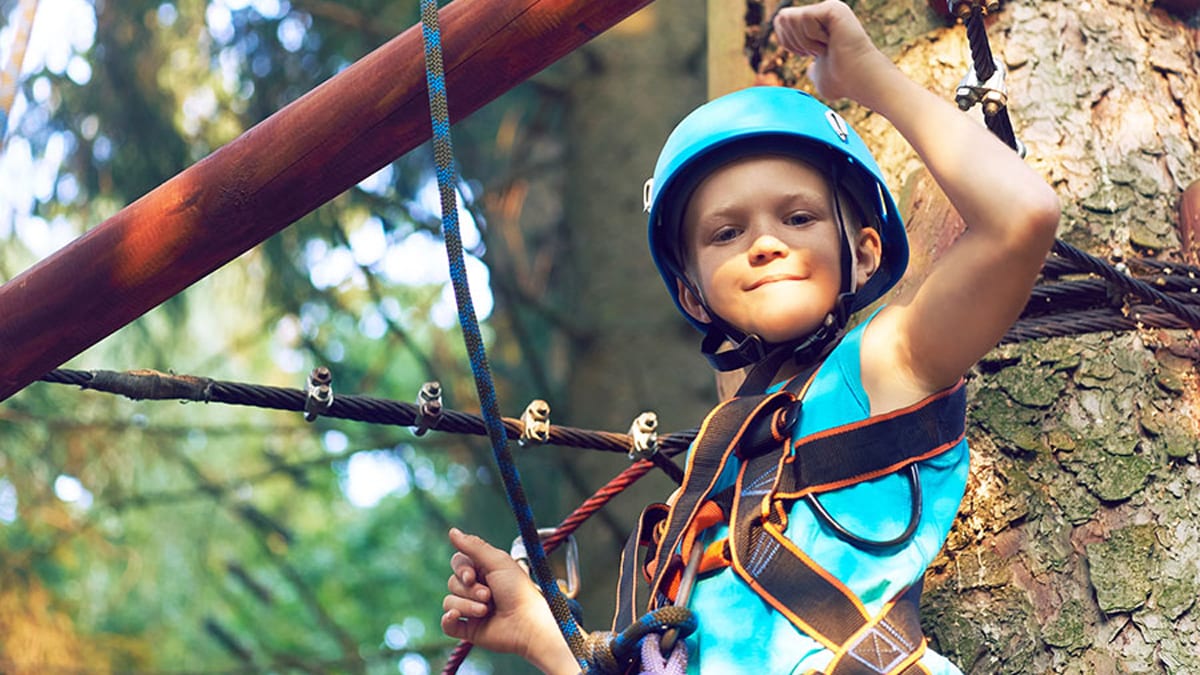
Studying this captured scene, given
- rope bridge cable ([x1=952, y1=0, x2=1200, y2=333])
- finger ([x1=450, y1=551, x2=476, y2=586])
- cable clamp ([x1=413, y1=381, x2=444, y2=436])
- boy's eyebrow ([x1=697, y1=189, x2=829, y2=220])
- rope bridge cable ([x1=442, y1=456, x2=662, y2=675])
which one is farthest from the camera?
rope bridge cable ([x1=442, y1=456, x2=662, y2=675])

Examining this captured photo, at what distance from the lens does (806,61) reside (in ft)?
8.21

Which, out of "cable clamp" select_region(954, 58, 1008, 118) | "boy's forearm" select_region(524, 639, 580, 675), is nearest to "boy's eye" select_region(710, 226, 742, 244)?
"cable clamp" select_region(954, 58, 1008, 118)

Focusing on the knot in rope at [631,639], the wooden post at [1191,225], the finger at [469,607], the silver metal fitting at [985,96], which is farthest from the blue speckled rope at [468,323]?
the wooden post at [1191,225]

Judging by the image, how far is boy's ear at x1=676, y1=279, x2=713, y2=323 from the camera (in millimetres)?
1909

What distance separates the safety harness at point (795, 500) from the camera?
150 centimetres

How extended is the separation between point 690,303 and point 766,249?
0.78ft

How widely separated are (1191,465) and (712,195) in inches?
32.7

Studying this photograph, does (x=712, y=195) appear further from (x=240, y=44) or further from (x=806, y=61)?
(x=240, y=44)

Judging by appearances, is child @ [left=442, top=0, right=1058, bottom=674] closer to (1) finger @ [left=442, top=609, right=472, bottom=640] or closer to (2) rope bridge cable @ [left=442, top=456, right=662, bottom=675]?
(1) finger @ [left=442, top=609, right=472, bottom=640]

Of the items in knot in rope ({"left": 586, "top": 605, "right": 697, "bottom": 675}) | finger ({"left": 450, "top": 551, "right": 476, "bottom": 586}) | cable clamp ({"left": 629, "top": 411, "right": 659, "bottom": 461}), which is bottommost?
knot in rope ({"left": 586, "top": 605, "right": 697, "bottom": 675})

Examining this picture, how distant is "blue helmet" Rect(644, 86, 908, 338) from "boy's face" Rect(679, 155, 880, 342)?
0.07ft

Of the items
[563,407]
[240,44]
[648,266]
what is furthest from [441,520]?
[240,44]

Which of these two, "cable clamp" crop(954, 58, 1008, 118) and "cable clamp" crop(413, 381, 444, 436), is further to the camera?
"cable clamp" crop(413, 381, 444, 436)

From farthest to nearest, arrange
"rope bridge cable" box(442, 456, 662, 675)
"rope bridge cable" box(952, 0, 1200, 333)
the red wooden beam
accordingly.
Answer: "rope bridge cable" box(442, 456, 662, 675), "rope bridge cable" box(952, 0, 1200, 333), the red wooden beam
